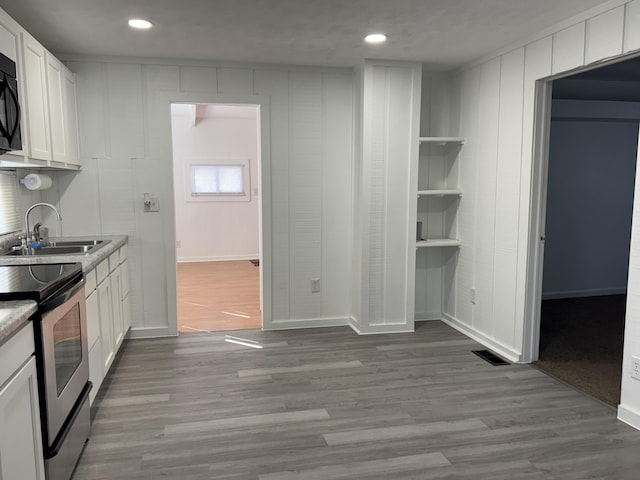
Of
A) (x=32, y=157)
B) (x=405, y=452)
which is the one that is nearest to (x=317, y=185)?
(x=32, y=157)

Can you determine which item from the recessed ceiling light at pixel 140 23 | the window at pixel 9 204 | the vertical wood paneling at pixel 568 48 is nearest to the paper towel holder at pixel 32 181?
the window at pixel 9 204

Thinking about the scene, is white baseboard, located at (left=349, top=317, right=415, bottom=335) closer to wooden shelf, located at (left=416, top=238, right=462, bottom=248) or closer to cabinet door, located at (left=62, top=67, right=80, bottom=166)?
wooden shelf, located at (left=416, top=238, right=462, bottom=248)

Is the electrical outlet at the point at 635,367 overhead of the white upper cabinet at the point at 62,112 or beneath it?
beneath

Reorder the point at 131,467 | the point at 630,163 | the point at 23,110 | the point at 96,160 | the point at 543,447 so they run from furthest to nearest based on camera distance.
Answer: the point at 630,163, the point at 96,160, the point at 23,110, the point at 543,447, the point at 131,467

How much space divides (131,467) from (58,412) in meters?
0.50

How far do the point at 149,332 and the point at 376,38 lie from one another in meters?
2.98

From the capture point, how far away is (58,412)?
1.99 meters

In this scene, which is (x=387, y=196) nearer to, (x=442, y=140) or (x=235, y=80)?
(x=442, y=140)

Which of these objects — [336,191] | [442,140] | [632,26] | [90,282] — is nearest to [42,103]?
[90,282]

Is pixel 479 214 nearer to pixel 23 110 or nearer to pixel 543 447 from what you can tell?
pixel 543 447

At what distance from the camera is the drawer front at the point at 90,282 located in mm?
2617

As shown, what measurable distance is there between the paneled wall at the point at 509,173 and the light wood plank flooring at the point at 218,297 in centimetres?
204

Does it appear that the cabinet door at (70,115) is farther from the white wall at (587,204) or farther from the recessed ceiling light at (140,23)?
the white wall at (587,204)

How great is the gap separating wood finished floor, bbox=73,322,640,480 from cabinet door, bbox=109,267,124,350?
23cm
